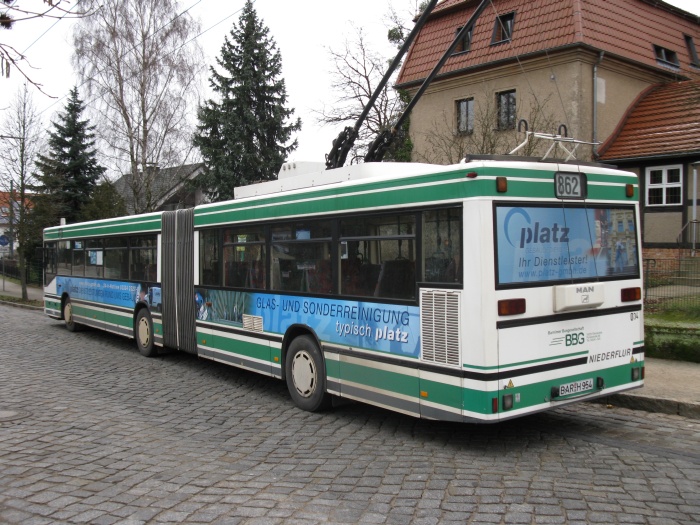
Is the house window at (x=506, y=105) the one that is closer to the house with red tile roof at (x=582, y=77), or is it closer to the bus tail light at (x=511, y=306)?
the house with red tile roof at (x=582, y=77)

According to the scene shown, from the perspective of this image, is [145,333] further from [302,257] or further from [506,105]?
[506,105]

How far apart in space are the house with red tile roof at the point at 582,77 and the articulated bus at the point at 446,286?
12210 millimetres

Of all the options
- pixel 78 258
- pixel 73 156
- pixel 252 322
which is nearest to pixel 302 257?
pixel 252 322

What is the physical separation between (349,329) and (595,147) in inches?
761

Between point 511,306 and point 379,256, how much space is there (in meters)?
1.58

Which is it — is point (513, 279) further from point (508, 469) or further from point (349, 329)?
point (349, 329)

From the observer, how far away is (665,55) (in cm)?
2677

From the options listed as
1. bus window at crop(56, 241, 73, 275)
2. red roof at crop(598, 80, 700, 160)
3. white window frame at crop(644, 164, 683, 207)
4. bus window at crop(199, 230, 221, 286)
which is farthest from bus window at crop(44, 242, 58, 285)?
white window frame at crop(644, 164, 683, 207)

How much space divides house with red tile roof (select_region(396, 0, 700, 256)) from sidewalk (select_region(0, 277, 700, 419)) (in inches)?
454

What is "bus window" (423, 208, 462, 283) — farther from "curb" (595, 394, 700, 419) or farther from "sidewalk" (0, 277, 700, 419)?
"sidewalk" (0, 277, 700, 419)

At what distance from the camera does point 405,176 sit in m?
6.46

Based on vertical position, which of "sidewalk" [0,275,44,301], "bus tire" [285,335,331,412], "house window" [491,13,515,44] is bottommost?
"bus tire" [285,335,331,412]

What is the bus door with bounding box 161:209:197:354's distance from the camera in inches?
427

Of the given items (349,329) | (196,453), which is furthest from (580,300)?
(196,453)
